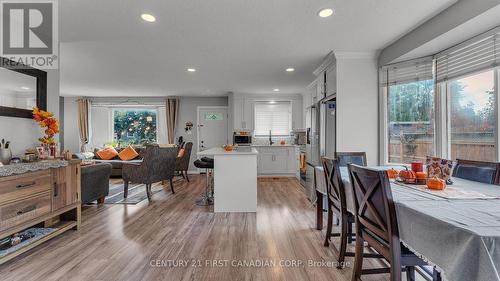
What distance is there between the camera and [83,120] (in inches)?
273

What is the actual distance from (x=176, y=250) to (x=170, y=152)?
233 cm

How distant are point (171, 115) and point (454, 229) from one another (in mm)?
6914

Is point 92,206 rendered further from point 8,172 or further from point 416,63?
point 416,63

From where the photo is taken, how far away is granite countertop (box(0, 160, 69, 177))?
1894mm

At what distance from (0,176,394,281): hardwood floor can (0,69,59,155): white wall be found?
114 centimetres

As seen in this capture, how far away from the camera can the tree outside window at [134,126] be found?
23.6ft

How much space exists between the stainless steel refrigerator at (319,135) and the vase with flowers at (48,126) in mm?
3470

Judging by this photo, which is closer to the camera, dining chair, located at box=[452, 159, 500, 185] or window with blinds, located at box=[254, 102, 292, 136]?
dining chair, located at box=[452, 159, 500, 185]

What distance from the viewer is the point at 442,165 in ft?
6.01

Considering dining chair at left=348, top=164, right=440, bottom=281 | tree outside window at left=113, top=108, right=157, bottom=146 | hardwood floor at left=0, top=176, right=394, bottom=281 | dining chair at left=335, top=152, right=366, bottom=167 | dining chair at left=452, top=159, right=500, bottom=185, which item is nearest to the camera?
dining chair at left=348, top=164, right=440, bottom=281

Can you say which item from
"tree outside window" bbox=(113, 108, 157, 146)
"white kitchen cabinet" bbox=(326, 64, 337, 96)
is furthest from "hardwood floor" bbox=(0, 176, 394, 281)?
"tree outside window" bbox=(113, 108, 157, 146)

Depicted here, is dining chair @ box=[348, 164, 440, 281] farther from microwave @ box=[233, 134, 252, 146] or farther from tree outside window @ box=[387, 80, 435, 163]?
microwave @ box=[233, 134, 252, 146]

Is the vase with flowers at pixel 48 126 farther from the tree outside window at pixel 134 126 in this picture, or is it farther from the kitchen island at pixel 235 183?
the tree outside window at pixel 134 126

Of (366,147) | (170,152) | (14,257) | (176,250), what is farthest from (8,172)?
(366,147)
